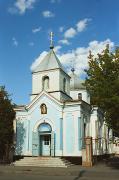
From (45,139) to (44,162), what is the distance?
4045 mm

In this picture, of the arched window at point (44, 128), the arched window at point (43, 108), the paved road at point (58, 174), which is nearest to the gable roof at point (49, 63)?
the arched window at point (43, 108)

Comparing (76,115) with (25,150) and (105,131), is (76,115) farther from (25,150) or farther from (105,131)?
(105,131)

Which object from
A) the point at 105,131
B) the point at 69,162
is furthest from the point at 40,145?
the point at 105,131

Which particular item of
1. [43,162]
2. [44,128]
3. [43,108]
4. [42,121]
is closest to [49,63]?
[43,108]

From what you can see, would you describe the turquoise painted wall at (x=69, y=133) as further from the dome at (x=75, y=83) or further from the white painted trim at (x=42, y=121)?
the dome at (x=75, y=83)

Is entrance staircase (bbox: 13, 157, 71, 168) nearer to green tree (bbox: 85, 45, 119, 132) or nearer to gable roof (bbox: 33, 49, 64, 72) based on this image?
green tree (bbox: 85, 45, 119, 132)

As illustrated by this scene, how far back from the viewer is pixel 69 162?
28125 mm

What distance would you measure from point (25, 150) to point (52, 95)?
5.97 metres

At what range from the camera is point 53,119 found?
30.4 metres

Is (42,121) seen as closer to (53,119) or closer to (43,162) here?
(53,119)

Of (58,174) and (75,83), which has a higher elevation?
(75,83)

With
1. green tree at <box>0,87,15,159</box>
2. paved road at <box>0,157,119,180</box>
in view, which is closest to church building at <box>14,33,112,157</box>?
green tree at <box>0,87,15,159</box>

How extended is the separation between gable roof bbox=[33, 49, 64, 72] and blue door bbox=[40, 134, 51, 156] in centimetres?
713

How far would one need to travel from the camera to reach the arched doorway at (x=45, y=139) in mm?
30500
